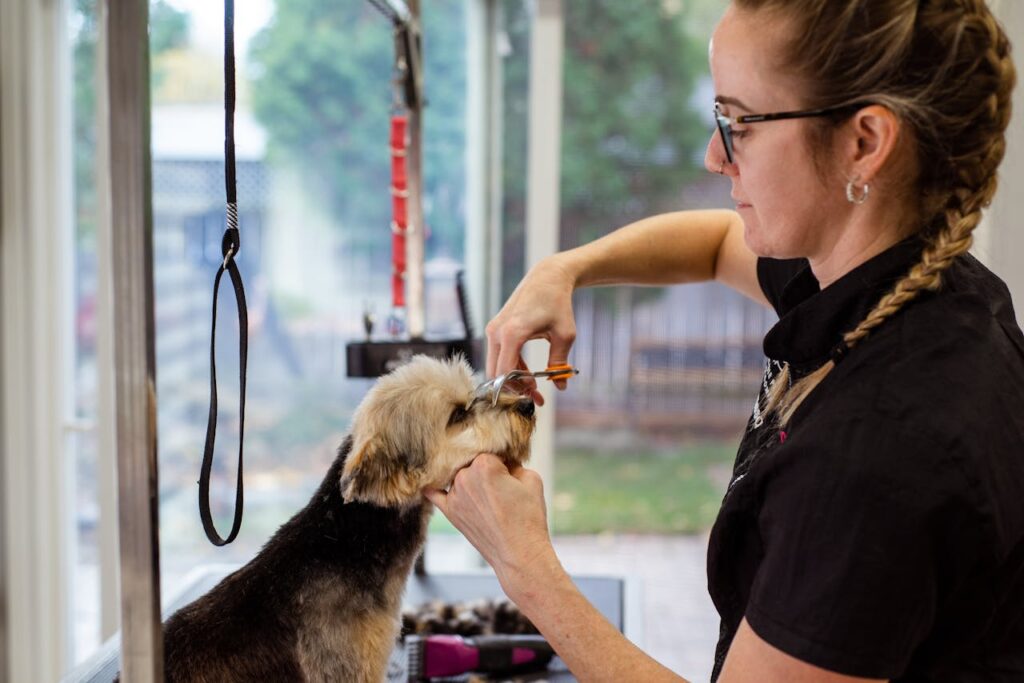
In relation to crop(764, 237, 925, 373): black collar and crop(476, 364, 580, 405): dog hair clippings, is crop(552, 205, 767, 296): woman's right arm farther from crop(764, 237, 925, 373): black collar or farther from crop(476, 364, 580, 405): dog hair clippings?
crop(764, 237, 925, 373): black collar

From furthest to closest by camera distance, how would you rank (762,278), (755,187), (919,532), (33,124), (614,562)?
(614,562), (33,124), (762,278), (755,187), (919,532)

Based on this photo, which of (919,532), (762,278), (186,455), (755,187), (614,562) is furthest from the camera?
(614,562)

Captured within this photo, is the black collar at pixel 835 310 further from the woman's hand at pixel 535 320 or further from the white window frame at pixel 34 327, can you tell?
the white window frame at pixel 34 327

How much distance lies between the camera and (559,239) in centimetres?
297

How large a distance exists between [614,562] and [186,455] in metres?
1.55

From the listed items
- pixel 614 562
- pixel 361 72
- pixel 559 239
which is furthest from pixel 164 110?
pixel 614 562

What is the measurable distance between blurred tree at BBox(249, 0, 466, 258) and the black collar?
2135 millimetres

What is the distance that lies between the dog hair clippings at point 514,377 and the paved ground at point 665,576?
1899 millimetres

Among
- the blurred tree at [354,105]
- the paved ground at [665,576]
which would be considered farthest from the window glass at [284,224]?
the paved ground at [665,576]

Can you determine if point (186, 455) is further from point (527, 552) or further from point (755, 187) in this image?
point (755, 187)

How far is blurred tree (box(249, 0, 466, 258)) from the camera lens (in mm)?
3006

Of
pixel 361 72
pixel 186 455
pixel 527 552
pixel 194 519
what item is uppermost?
pixel 361 72

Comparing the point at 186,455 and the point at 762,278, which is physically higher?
the point at 762,278

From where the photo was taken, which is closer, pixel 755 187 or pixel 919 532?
pixel 919 532
